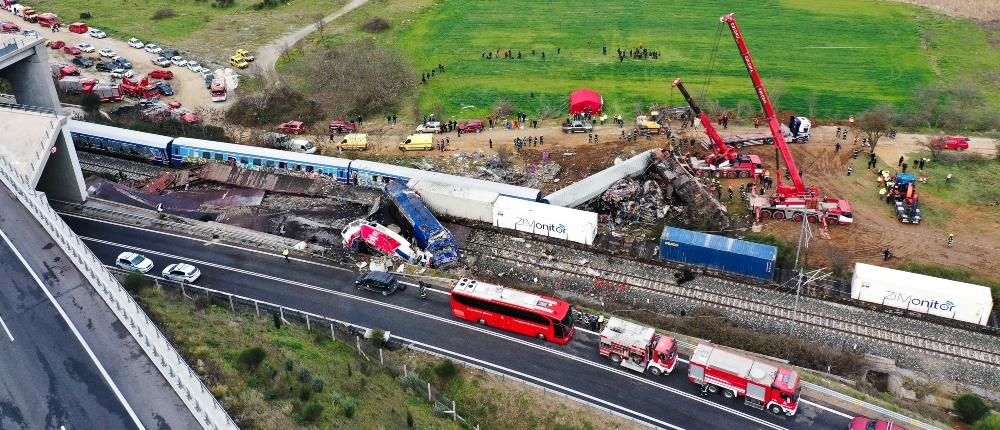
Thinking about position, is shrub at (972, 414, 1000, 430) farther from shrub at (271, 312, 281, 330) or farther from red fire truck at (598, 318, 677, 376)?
shrub at (271, 312, 281, 330)

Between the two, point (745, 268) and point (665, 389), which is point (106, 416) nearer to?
point (665, 389)

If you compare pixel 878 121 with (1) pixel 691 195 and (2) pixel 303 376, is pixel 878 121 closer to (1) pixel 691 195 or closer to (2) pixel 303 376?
(1) pixel 691 195

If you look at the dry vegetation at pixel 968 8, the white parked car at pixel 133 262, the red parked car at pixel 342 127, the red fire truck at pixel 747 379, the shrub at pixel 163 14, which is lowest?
the red fire truck at pixel 747 379

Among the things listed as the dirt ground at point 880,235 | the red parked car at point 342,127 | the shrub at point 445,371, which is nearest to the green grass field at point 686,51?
the red parked car at point 342,127

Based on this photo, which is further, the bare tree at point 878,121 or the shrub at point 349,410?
the bare tree at point 878,121

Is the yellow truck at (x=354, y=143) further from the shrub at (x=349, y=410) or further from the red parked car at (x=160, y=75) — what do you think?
the shrub at (x=349, y=410)

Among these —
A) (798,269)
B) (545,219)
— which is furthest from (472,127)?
(798,269)
